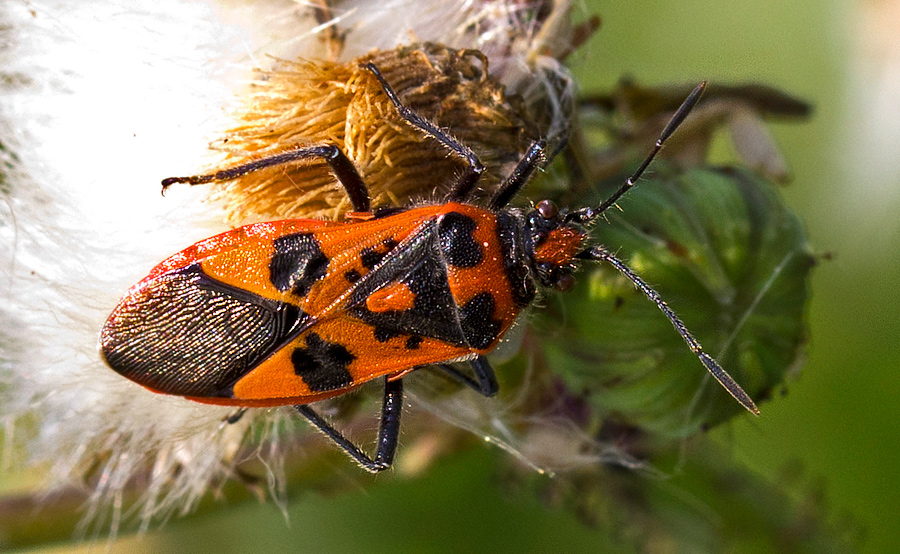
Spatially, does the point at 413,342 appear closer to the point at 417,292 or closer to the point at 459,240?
the point at 417,292

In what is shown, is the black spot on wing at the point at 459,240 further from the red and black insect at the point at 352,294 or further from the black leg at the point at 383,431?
the black leg at the point at 383,431

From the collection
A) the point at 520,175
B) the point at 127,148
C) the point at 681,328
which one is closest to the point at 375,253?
the point at 520,175

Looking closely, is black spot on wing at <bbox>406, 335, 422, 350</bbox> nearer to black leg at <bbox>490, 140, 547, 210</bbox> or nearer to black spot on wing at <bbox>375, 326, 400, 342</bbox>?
black spot on wing at <bbox>375, 326, 400, 342</bbox>

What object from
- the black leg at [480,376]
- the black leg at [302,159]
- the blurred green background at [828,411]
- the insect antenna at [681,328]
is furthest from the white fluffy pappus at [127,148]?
the blurred green background at [828,411]

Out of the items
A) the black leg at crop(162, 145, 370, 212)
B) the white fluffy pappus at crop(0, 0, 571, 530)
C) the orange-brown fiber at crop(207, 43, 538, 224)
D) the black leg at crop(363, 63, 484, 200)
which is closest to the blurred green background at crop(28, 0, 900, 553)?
the white fluffy pappus at crop(0, 0, 571, 530)

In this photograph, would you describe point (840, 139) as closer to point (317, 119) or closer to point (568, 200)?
point (568, 200)

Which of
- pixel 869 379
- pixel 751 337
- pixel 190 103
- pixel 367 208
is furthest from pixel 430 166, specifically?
pixel 869 379
